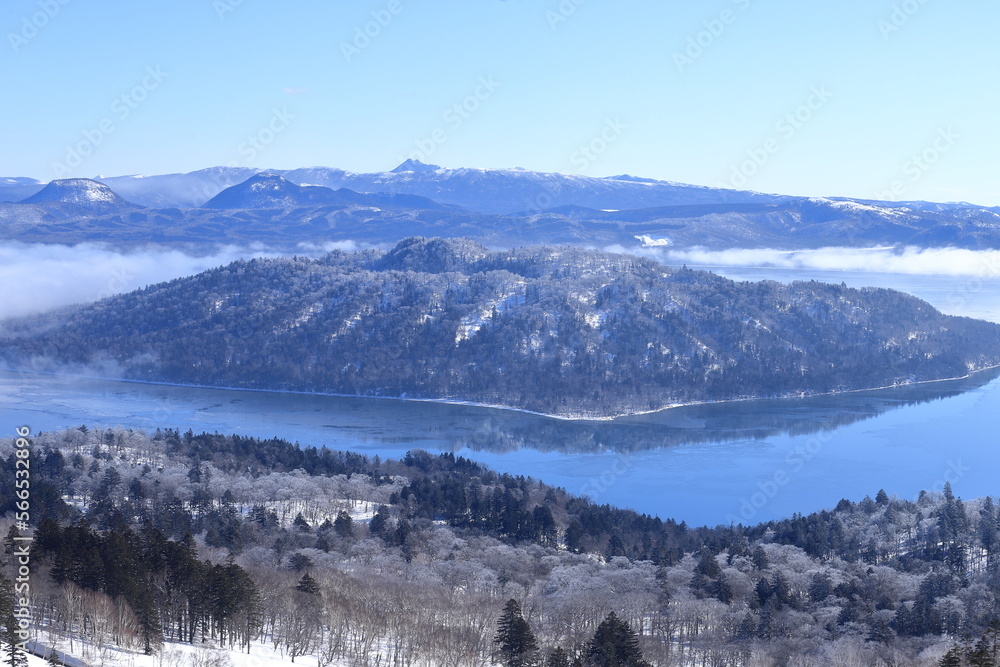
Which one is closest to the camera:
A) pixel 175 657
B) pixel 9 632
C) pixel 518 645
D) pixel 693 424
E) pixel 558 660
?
pixel 9 632

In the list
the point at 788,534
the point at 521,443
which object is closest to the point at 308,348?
the point at 521,443

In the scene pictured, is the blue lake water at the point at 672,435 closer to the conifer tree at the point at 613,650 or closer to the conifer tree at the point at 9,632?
the conifer tree at the point at 613,650

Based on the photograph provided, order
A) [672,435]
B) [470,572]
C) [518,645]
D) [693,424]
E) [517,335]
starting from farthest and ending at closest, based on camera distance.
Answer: [517,335] < [693,424] < [672,435] < [470,572] < [518,645]

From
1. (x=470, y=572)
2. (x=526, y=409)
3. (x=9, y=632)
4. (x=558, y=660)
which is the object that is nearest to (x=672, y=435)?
(x=526, y=409)

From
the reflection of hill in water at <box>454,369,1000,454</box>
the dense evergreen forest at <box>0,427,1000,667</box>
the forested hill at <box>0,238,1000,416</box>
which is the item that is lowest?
the dense evergreen forest at <box>0,427,1000,667</box>

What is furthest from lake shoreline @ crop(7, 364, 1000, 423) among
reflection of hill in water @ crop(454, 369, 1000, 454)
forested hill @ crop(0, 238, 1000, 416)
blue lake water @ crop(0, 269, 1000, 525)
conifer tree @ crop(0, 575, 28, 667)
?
conifer tree @ crop(0, 575, 28, 667)

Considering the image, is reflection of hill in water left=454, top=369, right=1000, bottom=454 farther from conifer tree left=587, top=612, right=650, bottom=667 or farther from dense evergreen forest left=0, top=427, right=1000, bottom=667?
conifer tree left=587, top=612, right=650, bottom=667

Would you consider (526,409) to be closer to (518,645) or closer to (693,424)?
(693,424)
